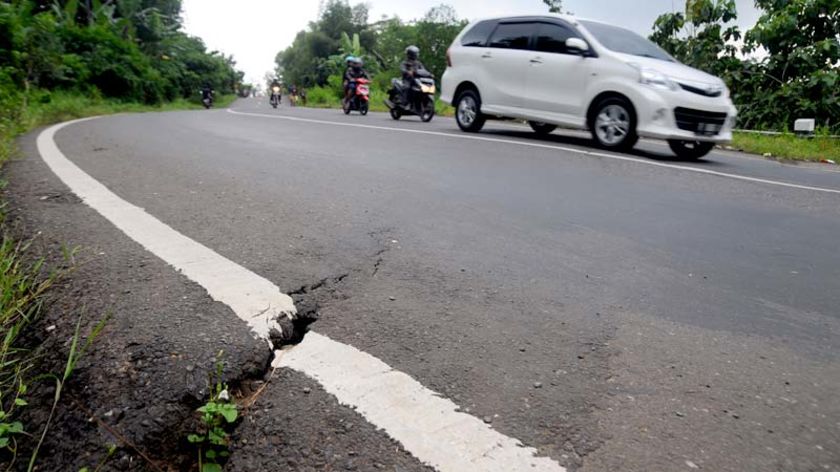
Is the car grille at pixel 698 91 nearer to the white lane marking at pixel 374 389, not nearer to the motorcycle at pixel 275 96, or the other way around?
the white lane marking at pixel 374 389

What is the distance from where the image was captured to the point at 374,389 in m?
1.53

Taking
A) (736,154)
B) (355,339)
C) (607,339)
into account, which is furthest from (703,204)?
(736,154)

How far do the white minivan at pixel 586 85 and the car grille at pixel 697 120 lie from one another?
0.04 feet

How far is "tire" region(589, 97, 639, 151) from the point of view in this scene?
6832 millimetres

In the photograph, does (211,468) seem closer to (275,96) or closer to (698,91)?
(698,91)

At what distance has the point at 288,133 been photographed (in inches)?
307

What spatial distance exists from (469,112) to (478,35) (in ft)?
3.79

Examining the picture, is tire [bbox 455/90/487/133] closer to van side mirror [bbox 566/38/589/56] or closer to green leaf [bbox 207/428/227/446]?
van side mirror [bbox 566/38/589/56]

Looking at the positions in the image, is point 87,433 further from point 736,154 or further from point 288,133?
point 736,154

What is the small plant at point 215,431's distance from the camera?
1308mm

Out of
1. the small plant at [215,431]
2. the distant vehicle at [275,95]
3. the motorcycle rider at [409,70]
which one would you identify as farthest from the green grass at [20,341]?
the distant vehicle at [275,95]

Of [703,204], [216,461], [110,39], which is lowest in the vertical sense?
[216,461]

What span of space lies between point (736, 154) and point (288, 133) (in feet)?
20.3

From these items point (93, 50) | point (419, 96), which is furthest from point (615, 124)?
point (93, 50)
